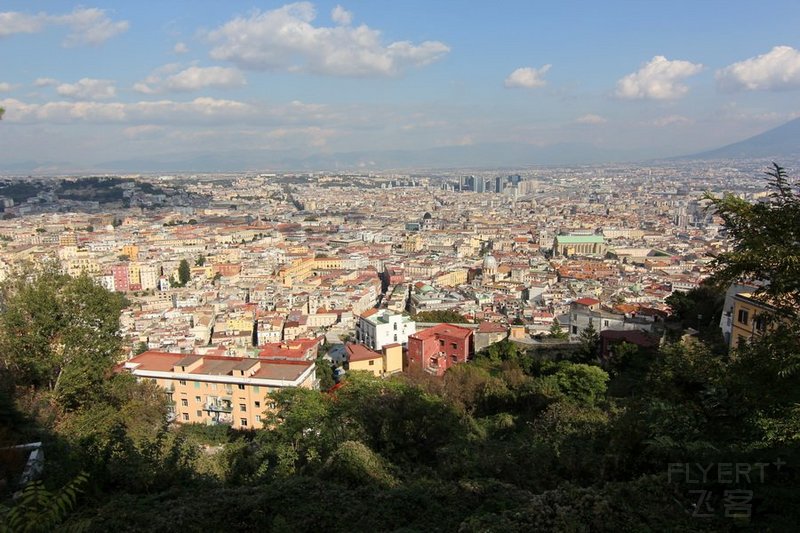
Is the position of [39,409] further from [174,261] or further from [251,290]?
[174,261]

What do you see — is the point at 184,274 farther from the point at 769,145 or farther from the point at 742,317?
the point at 769,145

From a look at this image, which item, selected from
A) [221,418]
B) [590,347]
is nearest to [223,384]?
[221,418]

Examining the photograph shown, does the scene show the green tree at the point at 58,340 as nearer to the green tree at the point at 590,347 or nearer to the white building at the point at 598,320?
the green tree at the point at 590,347

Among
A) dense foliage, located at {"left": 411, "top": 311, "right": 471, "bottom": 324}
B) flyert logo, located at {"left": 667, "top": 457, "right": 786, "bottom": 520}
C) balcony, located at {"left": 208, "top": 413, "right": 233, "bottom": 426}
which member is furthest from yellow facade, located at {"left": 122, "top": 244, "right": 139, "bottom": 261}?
flyert logo, located at {"left": 667, "top": 457, "right": 786, "bottom": 520}

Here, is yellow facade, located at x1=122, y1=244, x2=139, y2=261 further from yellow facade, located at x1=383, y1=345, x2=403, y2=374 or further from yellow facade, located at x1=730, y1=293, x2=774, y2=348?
yellow facade, located at x1=730, y1=293, x2=774, y2=348

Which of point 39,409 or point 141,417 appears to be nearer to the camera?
point 39,409

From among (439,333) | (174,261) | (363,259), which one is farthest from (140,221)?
(439,333)

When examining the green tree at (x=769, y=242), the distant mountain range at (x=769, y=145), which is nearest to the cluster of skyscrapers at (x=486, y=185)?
the distant mountain range at (x=769, y=145)
